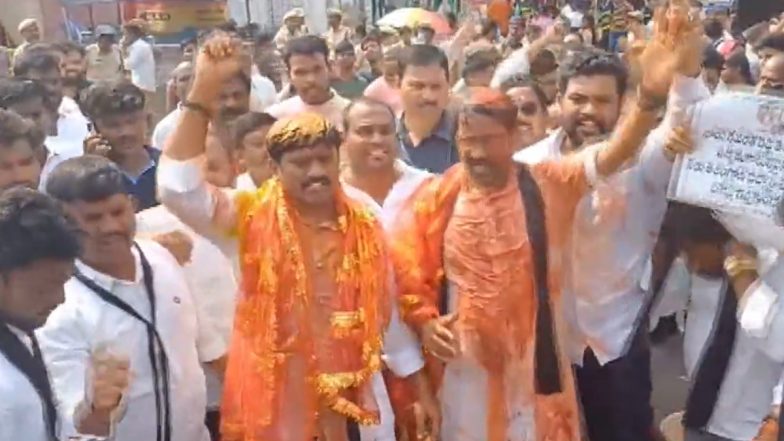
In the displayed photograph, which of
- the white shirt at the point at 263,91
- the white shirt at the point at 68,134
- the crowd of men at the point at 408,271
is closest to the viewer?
the crowd of men at the point at 408,271

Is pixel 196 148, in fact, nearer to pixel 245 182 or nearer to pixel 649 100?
pixel 245 182

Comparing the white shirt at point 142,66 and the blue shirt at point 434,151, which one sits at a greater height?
the blue shirt at point 434,151

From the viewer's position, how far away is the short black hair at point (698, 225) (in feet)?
12.2

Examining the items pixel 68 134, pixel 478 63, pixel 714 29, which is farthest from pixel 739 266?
pixel 714 29

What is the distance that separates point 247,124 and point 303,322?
114 centimetres

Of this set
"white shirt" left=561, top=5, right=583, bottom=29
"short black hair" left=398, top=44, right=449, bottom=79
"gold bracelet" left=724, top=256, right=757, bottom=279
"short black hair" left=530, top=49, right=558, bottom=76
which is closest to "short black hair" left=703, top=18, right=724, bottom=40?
"short black hair" left=530, top=49, right=558, bottom=76

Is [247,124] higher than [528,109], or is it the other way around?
[247,124]

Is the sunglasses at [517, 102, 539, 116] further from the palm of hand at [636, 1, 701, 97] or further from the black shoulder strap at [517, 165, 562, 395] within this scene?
the palm of hand at [636, 1, 701, 97]

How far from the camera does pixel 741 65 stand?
21.8 feet

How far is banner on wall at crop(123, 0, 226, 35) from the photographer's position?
19.7m

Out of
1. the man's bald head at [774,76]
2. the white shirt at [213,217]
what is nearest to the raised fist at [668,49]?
the man's bald head at [774,76]

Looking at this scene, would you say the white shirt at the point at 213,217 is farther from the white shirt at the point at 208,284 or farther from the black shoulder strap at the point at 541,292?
the black shoulder strap at the point at 541,292

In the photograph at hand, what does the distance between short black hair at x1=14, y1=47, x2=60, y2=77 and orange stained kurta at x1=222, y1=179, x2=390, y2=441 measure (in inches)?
132

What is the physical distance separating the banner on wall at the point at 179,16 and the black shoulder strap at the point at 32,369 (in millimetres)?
17607
